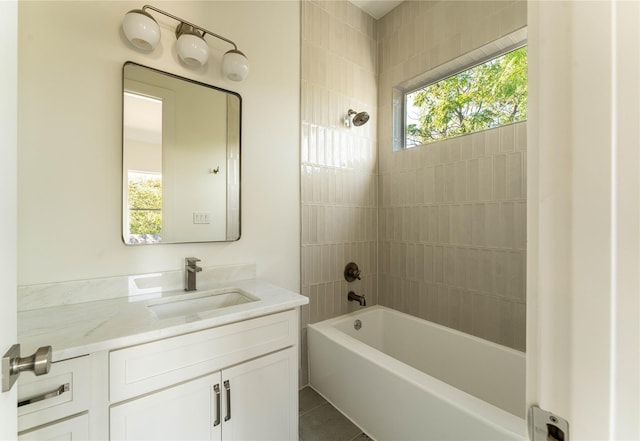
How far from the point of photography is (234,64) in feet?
5.11

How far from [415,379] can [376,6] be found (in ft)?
9.03

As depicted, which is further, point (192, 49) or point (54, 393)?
point (192, 49)

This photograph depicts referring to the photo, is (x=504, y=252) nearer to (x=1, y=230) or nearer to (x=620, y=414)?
(x=620, y=414)

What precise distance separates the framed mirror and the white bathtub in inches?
41.5

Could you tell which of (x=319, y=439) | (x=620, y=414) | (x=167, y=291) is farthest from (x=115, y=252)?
(x=620, y=414)

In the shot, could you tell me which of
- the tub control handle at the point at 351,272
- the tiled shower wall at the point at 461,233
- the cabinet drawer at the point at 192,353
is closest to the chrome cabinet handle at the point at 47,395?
the cabinet drawer at the point at 192,353

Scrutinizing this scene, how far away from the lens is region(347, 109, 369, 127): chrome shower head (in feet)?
7.06

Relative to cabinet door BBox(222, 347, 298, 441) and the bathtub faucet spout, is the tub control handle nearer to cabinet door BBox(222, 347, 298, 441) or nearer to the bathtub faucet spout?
the bathtub faucet spout

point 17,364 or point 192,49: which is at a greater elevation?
point 192,49

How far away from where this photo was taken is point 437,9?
6.61 ft

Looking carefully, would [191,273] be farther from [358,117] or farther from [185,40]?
[358,117]

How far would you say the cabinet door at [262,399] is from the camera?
1160 mm

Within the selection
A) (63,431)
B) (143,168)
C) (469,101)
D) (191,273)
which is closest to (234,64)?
(143,168)

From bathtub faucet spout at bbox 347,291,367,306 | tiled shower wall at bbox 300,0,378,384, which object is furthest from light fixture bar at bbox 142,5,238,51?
Answer: bathtub faucet spout at bbox 347,291,367,306
